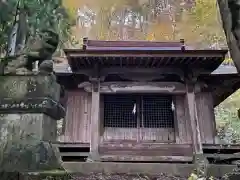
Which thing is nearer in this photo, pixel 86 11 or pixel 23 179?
pixel 23 179

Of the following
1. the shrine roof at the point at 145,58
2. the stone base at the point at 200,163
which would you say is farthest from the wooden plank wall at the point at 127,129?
the shrine roof at the point at 145,58

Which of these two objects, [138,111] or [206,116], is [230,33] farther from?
[206,116]

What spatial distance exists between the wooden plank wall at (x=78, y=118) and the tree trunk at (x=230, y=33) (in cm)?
686

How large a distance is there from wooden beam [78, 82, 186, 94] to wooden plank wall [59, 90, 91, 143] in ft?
1.89

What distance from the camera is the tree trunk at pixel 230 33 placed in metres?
3.86

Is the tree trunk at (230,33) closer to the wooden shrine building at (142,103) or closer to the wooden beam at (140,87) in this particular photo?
the wooden shrine building at (142,103)

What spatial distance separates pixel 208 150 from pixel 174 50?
11.5 feet

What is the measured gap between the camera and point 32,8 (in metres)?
7.06

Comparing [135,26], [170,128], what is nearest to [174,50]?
[170,128]

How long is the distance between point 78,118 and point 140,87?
7.99 ft

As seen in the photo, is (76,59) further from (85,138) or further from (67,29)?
(85,138)

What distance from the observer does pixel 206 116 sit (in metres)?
10.4

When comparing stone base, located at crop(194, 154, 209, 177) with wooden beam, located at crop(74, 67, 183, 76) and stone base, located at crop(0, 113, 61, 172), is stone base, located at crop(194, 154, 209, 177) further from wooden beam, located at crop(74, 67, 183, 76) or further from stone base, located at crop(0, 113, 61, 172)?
stone base, located at crop(0, 113, 61, 172)

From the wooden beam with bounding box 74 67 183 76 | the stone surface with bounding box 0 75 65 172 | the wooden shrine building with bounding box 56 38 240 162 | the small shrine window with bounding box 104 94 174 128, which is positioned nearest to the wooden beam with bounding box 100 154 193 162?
the wooden shrine building with bounding box 56 38 240 162
